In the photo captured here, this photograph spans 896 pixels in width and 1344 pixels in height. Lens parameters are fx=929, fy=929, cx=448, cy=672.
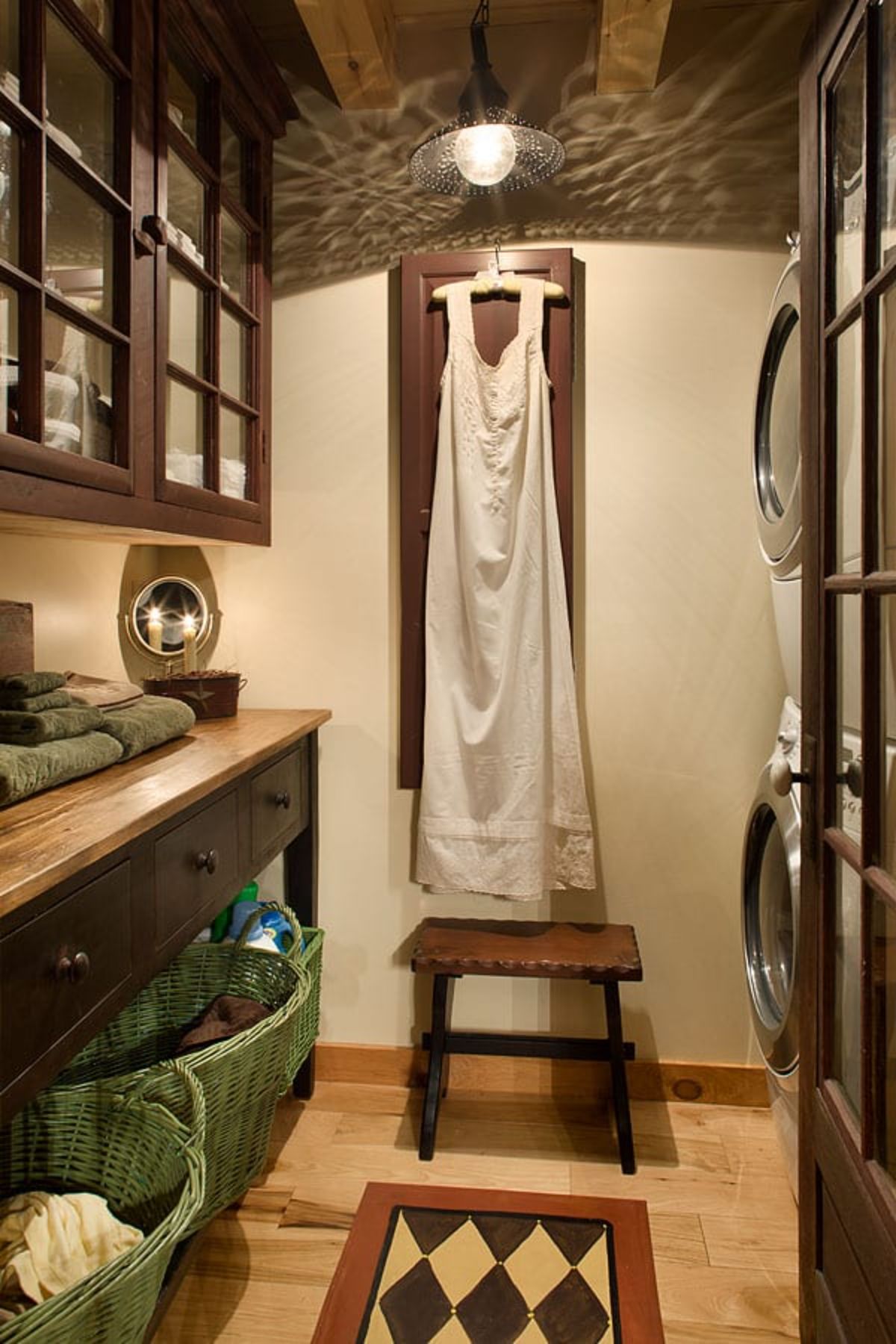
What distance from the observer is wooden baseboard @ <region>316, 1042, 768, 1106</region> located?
2.26 metres

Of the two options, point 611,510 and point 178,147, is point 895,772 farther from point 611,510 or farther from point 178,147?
point 178,147

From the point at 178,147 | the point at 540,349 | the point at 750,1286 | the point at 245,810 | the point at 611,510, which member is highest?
the point at 178,147

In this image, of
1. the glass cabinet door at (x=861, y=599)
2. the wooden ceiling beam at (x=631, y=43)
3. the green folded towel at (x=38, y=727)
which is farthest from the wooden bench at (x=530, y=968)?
the wooden ceiling beam at (x=631, y=43)

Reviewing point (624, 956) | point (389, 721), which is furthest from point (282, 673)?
point (624, 956)

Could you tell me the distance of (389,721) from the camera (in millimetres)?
2338

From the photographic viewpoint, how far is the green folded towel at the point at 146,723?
1.55 m

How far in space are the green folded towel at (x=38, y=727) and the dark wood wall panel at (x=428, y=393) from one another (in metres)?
0.96

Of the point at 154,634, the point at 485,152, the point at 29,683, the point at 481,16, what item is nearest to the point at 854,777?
the point at 29,683

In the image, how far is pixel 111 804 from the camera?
128 cm

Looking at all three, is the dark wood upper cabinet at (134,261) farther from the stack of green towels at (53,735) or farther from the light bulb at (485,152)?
the light bulb at (485,152)

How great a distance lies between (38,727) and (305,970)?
76cm

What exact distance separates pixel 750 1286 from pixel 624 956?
24.6 inches

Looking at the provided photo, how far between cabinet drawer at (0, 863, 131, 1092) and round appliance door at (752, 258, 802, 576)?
1269 millimetres

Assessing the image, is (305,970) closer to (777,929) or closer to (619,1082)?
(619,1082)
